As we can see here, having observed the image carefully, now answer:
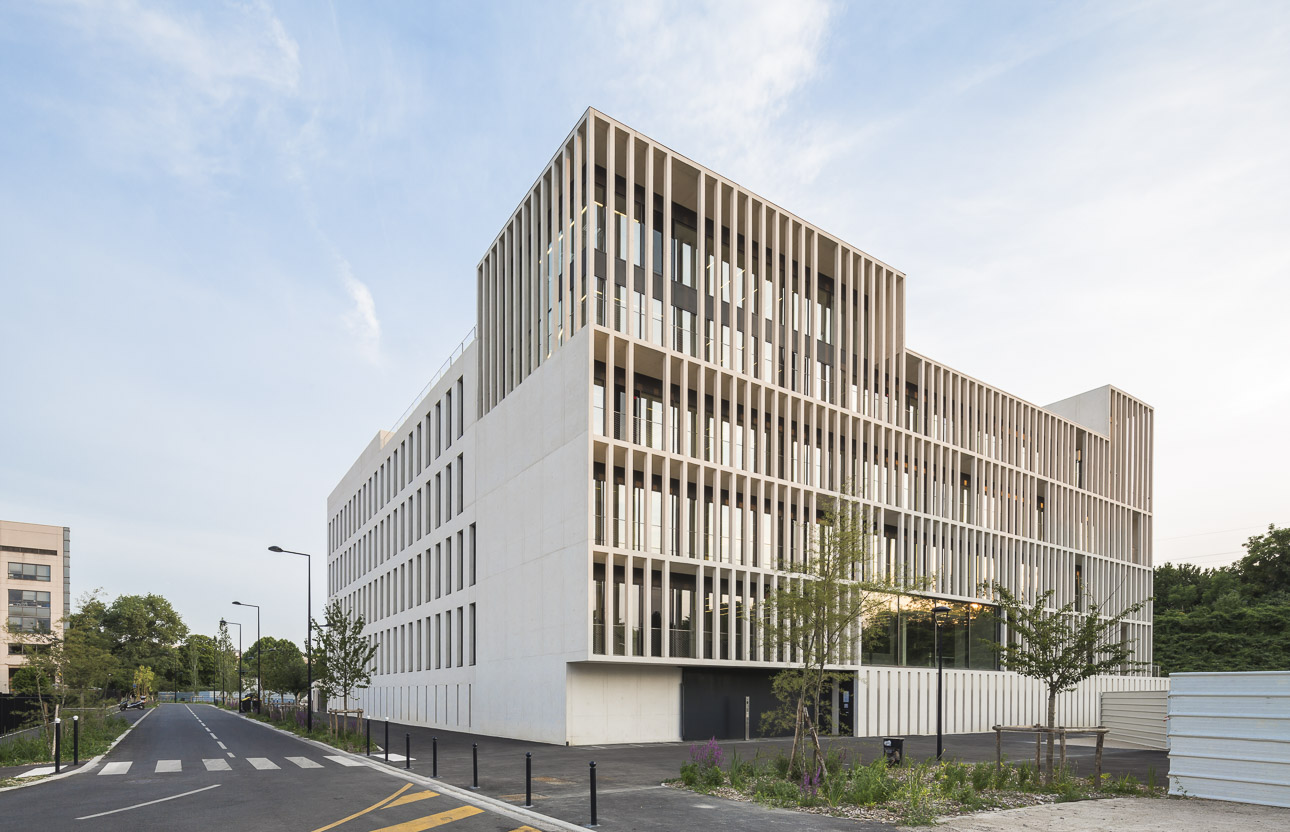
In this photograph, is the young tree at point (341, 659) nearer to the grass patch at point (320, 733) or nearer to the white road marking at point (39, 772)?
the grass patch at point (320, 733)

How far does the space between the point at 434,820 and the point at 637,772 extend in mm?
7995

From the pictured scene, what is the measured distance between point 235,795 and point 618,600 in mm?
16275

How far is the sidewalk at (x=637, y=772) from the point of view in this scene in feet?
46.5

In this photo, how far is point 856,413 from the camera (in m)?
41.2

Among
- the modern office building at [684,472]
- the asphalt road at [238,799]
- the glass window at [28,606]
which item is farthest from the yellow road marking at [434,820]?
the glass window at [28,606]

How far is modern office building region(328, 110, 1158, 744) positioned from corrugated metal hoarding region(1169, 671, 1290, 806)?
1167cm

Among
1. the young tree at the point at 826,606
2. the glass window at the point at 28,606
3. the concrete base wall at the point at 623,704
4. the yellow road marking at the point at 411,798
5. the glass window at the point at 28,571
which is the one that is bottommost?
the glass window at the point at 28,606

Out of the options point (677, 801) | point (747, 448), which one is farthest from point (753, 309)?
point (677, 801)

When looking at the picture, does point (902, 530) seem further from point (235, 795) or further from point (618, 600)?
point (235, 795)

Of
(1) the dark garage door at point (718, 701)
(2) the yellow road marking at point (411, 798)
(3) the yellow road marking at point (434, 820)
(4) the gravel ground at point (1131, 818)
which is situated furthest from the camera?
(1) the dark garage door at point (718, 701)

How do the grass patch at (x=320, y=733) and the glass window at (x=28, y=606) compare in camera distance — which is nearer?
the grass patch at (x=320, y=733)

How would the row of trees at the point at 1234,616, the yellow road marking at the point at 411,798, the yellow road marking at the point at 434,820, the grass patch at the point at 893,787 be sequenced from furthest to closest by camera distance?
the row of trees at the point at 1234,616, the yellow road marking at the point at 411,798, the grass patch at the point at 893,787, the yellow road marking at the point at 434,820

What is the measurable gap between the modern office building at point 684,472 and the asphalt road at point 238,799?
11406 mm

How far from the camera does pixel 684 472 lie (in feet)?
112
